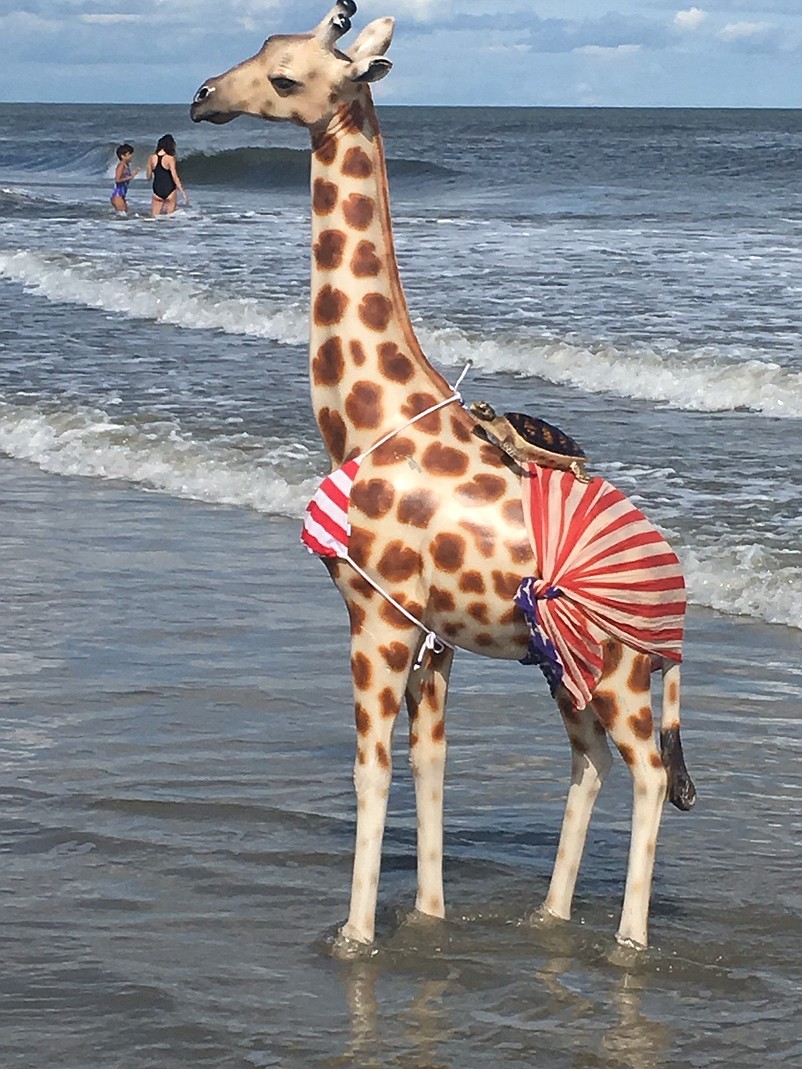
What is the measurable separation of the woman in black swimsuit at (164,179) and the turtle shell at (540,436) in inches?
1009

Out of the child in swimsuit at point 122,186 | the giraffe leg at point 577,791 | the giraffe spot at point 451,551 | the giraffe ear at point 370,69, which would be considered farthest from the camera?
the child in swimsuit at point 122,186

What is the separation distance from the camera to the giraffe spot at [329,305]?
4.44 meters

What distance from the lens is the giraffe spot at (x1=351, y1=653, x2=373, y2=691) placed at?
441 cm

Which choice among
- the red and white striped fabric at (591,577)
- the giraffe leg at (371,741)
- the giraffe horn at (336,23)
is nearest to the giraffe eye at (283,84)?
the giraffe horn at (336,23)

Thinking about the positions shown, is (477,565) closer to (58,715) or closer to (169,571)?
(58,715)

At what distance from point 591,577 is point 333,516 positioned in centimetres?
65

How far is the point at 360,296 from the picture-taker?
14.5 ft

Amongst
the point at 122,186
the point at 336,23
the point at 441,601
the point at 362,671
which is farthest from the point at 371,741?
the point at 122,186

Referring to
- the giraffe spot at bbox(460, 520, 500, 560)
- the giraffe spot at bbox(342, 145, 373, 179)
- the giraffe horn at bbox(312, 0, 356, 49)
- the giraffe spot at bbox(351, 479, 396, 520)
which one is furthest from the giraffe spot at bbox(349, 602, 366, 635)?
the giraffe horn at bbox(312, 0, 356, 49)

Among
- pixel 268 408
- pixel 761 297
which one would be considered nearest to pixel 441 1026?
pixel 268 408

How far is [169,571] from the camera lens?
8.24 metres

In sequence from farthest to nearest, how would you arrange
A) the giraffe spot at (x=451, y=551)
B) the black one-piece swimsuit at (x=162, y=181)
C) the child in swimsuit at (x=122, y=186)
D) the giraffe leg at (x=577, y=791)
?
the child in swimsuit at (x=122, y=186), the black one-piece swimsuit at (x=162, y=181), the giraffe leg at (x=577, y=791), the giraffe spot at (x=451, y=551)

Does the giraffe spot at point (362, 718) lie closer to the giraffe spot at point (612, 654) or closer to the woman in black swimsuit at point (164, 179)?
the giraffe spot at point (612, 654)

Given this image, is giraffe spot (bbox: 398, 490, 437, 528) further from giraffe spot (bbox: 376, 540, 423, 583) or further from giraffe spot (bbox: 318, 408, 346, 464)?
giraffe spot (bbox: 318, 408, 346, 464)
